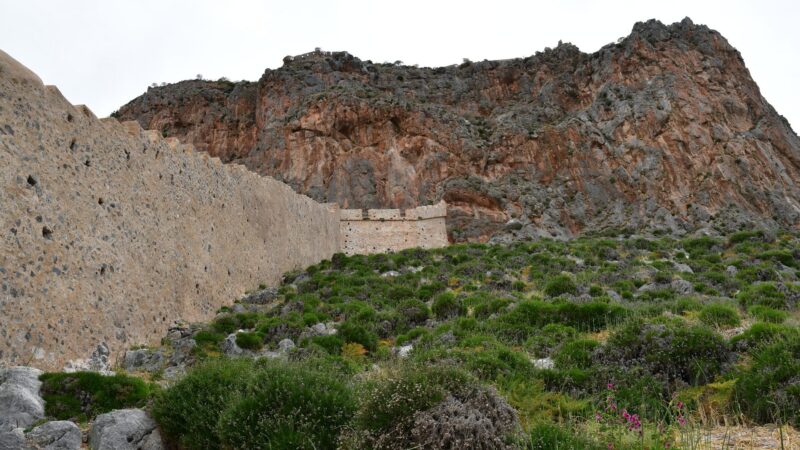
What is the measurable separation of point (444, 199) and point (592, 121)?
1323cm

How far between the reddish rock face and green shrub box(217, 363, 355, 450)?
92.5ft

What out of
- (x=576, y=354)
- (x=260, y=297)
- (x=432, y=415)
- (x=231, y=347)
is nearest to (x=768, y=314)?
(x=576, y=354)

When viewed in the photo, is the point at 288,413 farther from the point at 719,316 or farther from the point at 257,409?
the point at 719,316

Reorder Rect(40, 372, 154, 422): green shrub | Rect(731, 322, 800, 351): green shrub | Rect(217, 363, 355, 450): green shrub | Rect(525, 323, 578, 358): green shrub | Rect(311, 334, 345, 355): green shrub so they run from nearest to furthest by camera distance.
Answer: Rect(217, 363, 355, 450): green shrub
Rect(40, 372, 154, 422): green shrub
Rect(731, 322, 800, 351): green shrub
Rect(525, 323, 578, 358): green shrub
Rect(311, 334, 345, 355): green shrub

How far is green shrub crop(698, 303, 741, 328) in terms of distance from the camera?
10578 millimetres

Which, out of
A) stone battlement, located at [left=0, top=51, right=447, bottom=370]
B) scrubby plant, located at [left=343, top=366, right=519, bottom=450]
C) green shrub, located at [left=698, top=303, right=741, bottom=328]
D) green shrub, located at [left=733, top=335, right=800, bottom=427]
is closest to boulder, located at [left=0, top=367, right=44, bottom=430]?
stone battlement, located at [left=0, top=51, right=447, bottom=370]

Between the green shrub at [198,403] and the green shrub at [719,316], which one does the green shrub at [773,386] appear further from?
the green shrub at [198,403]

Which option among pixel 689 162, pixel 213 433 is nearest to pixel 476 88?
pixel 689 162

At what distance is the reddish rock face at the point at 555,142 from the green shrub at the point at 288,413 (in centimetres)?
2821

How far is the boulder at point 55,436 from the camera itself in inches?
250

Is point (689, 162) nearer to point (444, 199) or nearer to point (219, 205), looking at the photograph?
point (444, 199)

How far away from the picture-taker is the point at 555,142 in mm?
40688

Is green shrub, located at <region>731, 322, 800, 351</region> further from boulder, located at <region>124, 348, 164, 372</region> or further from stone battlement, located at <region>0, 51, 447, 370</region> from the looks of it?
stone battlement, located at <region>0, 51, 447, 370</region>

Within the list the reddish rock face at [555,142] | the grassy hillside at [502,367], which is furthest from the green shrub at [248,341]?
the reddish rock face at [555,142]
